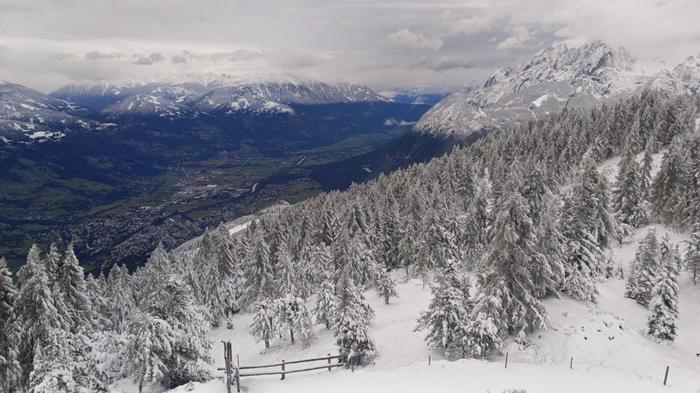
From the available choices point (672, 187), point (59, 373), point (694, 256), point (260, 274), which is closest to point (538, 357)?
point (59, 373)

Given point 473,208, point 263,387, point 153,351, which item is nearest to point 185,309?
point 153,351

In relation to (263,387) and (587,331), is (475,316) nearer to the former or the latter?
(587,331)

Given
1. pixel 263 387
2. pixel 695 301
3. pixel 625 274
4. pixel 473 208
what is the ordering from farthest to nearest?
1. pixel 473 208
2. pixel 625 274
3. pixel 695 301
4. pixel 263 387

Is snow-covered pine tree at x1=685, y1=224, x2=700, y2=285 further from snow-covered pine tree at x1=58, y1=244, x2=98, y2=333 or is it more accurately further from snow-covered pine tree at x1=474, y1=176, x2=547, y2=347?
snow-covered pine tree at x1=58, y1=244, x2=98, y2=333

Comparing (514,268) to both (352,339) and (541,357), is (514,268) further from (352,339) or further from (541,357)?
(352,339)

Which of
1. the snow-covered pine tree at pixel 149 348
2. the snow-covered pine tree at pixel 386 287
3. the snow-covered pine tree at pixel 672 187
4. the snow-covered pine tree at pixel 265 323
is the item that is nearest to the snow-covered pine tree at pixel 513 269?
the snow-covered pine tree at pixel 386 287

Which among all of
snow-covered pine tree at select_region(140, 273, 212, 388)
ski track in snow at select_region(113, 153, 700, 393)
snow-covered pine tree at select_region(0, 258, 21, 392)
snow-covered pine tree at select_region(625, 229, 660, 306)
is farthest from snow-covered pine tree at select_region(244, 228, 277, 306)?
snow-covered pine tree at select_region(625, 229, 660, 306)
